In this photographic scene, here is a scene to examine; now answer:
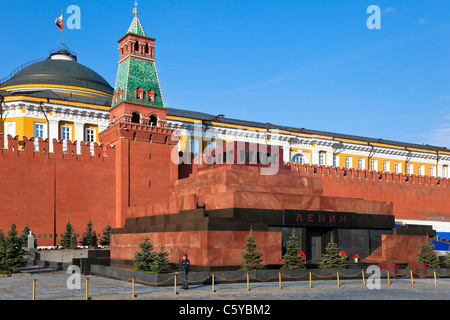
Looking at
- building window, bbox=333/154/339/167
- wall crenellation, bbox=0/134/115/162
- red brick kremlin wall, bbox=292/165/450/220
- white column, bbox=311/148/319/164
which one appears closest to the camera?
wall crenellation, bbox=0/134/115/162

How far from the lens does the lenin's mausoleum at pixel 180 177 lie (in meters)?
20.6

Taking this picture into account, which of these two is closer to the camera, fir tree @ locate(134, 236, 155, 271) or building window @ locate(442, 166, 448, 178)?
fir tree @ locate(134, 236, 155, 271)

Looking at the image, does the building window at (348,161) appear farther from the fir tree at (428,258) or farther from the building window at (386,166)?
the fir tree at (428,258)

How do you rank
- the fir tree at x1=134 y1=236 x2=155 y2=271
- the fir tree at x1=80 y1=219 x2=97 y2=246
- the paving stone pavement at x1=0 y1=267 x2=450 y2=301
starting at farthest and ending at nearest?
the fir tree at x1=80 y1=219 x2=97 y2=246
the fir tree at x1=134 y1=236 x2=155 y2=271
the paving stone pavement at x1=0 y1=267 x2=450 y2=301

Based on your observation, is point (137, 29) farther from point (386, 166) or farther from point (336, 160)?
point (386, 166)

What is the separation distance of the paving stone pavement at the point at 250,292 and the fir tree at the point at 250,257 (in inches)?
34.7

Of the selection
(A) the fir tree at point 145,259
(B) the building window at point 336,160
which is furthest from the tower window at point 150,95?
(B) the building window at point 336,160

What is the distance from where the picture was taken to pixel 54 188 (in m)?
29.7

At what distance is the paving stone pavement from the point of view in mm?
13555

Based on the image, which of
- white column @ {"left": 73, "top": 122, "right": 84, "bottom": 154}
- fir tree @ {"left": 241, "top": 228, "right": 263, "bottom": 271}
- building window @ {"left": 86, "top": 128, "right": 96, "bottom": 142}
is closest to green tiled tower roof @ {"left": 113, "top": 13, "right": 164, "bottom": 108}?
white column @ {"left": 73, "top": 122, "right": 84, "bottom": 154}

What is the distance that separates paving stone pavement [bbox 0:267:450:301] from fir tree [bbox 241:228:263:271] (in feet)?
2.89

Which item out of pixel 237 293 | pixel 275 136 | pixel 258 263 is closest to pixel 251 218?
pixel 258 263

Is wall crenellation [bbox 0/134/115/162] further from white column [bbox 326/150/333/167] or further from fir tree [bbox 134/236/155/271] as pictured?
white column [bbox 326/150/333/167]
